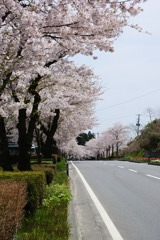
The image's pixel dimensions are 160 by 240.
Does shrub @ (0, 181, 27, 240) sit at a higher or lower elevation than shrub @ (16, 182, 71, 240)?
higher

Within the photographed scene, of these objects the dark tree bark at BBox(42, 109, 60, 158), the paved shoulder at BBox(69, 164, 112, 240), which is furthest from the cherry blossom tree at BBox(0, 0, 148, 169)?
the dark tree bark at BBox(42, 109, 60, 158)

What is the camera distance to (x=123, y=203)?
33.2 feet

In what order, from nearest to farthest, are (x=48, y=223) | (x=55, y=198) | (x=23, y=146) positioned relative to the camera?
1. (x=48, y=223)
2. (x=55, y=198)
3. (x=23, y=146)

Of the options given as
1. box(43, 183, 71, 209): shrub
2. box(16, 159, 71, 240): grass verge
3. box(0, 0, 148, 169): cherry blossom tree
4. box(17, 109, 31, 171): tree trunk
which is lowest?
box(16, 159, 71, 240): grass verge

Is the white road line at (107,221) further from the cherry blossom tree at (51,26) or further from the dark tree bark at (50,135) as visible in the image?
→ the dark tree bark at (50,135)

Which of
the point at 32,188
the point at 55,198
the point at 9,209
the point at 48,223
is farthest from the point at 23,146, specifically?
the point at 9,209

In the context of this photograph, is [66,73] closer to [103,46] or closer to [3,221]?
[103,46]


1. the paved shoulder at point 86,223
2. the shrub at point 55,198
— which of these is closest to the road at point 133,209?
the paved shoulder at point 86,223

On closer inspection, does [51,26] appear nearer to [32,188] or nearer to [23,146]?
[32,188]

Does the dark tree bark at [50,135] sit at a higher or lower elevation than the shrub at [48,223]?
higher

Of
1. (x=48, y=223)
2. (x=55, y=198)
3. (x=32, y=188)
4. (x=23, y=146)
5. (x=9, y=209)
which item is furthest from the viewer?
(x=23, y=146)

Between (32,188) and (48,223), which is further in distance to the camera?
(32,188)

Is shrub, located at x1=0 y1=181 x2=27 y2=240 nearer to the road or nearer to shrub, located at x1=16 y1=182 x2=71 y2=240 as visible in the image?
shrub, located at x1=16 y1=182 x2=71 y2=240

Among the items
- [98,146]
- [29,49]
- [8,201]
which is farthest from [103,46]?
[98,146]
